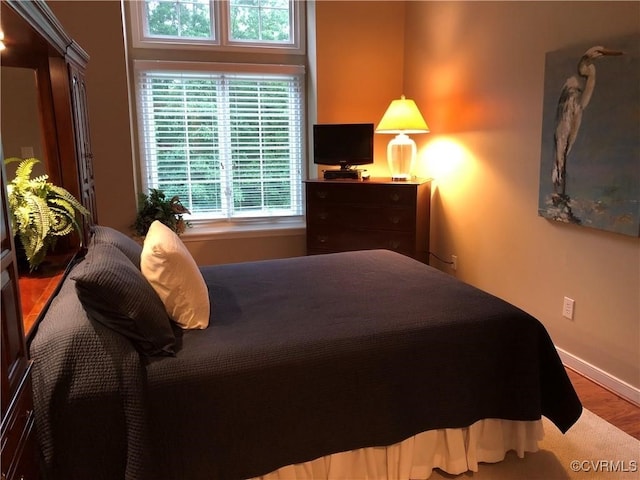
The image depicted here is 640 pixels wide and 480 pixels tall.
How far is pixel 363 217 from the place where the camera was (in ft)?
13.4

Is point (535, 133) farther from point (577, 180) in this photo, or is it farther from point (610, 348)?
point (610, 348)

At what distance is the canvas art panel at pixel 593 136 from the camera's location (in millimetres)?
2402

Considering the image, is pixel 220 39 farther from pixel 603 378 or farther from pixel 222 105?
pixel 603 378

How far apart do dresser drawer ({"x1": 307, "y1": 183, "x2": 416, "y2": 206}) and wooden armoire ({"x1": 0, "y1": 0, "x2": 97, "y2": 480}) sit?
1.81m

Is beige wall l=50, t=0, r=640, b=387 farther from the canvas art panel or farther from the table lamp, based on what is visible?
the table lamp

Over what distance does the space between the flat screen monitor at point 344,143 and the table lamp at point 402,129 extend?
0.80 ft

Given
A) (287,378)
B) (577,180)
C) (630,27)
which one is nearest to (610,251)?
(577,180)

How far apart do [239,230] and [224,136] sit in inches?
34.3

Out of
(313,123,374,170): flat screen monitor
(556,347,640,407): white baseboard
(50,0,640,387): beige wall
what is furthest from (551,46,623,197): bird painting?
(313,123,374,170): flat screen monitor

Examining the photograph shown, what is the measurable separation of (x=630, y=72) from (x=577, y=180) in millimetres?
594

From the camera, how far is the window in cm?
433

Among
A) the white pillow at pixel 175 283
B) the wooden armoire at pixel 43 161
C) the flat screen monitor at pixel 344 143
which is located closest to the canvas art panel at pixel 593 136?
the flat screen monitor at pixel 344 143

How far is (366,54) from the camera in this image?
452cm

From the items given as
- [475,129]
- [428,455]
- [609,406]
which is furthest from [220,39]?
[609,406]
